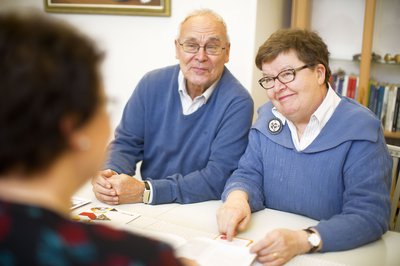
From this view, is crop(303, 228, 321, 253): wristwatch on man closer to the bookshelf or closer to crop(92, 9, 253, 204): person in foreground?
crop(92, 9, 253, 204): person in foreground

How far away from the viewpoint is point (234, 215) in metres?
1.35

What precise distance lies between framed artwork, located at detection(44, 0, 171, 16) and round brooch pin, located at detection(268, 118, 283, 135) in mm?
1348

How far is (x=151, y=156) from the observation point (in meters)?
2.00

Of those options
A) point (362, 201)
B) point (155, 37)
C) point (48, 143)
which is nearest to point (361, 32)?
point (155, 37)

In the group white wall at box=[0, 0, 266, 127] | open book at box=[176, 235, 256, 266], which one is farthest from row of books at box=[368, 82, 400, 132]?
open book at box=[176, 235, 256, 266]

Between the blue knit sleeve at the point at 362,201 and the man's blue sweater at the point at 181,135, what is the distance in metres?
0.52

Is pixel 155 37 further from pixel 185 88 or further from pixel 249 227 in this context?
pixel 249 227

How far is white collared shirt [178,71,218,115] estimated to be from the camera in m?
1.91

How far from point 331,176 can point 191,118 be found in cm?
69

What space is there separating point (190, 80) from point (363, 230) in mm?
980

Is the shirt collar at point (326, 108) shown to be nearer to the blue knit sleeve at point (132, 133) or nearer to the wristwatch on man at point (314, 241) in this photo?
the wristwatch on man at point (314, 241)

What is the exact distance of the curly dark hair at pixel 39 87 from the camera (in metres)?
0.49

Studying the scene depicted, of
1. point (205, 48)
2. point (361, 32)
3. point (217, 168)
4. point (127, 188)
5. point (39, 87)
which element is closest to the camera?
point (39, 87)

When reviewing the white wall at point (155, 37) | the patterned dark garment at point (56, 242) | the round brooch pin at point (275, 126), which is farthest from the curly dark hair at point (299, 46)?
the patterned dark garment at point (56, 242)
